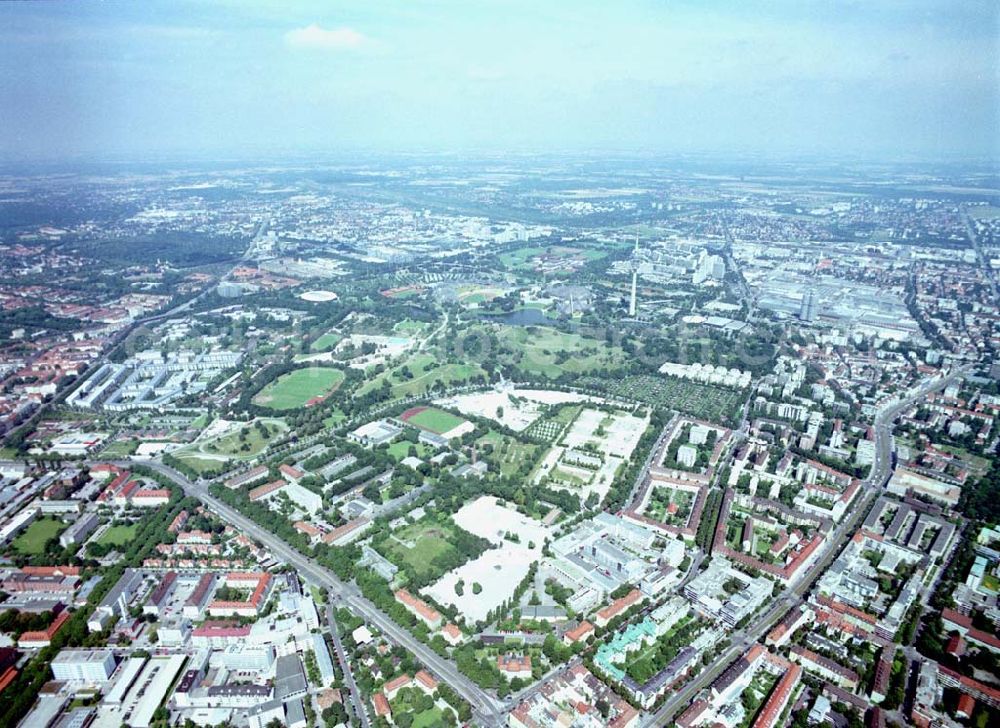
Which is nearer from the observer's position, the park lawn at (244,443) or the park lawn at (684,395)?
the park lawn at (244,443)

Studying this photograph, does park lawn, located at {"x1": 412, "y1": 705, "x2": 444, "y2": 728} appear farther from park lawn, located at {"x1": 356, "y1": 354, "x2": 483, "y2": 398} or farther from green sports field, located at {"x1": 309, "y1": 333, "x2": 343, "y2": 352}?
green sports field, located at {"x1": 309, "y1": 333, "x2": 343, "y2": 352}

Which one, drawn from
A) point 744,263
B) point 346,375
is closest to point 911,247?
point 744,263

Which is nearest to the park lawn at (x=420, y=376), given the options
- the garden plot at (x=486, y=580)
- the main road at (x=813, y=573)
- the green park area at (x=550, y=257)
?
the garden plot at (x=486, y=580)

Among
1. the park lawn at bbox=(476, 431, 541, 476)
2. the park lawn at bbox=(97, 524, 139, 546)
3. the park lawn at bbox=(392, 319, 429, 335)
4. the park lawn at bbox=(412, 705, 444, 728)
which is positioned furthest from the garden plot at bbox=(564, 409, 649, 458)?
the park lawn at bbox=(97, 524, 139, 546)

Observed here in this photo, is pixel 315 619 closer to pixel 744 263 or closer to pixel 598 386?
pixel 598 386

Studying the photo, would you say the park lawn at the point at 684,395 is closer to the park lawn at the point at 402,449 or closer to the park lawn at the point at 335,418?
the park lawn at the point at 402,449
